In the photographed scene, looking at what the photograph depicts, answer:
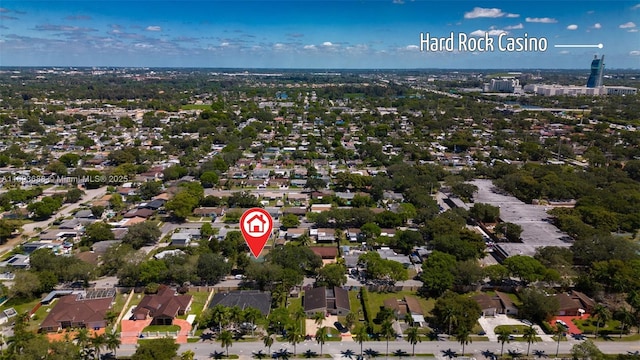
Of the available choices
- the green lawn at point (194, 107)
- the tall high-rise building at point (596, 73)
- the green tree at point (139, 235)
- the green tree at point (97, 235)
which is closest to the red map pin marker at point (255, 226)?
the green tree at point (139, 235)

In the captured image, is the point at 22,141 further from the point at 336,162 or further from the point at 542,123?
the point at 542,123

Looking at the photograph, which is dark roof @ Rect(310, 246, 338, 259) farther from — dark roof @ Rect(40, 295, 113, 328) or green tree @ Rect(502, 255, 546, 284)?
dark roof @ Rect(40, 295, 113, 328)

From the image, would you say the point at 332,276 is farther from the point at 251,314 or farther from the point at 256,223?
the point at 256,223

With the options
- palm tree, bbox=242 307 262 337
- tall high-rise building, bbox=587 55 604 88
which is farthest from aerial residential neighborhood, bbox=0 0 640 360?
tall high-rise building, bbox=587 55 604 88

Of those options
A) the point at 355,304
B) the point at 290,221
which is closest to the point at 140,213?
the point at 290,221

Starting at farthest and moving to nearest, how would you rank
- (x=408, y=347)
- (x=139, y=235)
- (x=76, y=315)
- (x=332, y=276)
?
(x=139, y=235), (x=332, y=276), (x=76, y=315), (x=408, y=347)

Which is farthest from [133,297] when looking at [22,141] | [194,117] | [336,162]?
[194,117]
